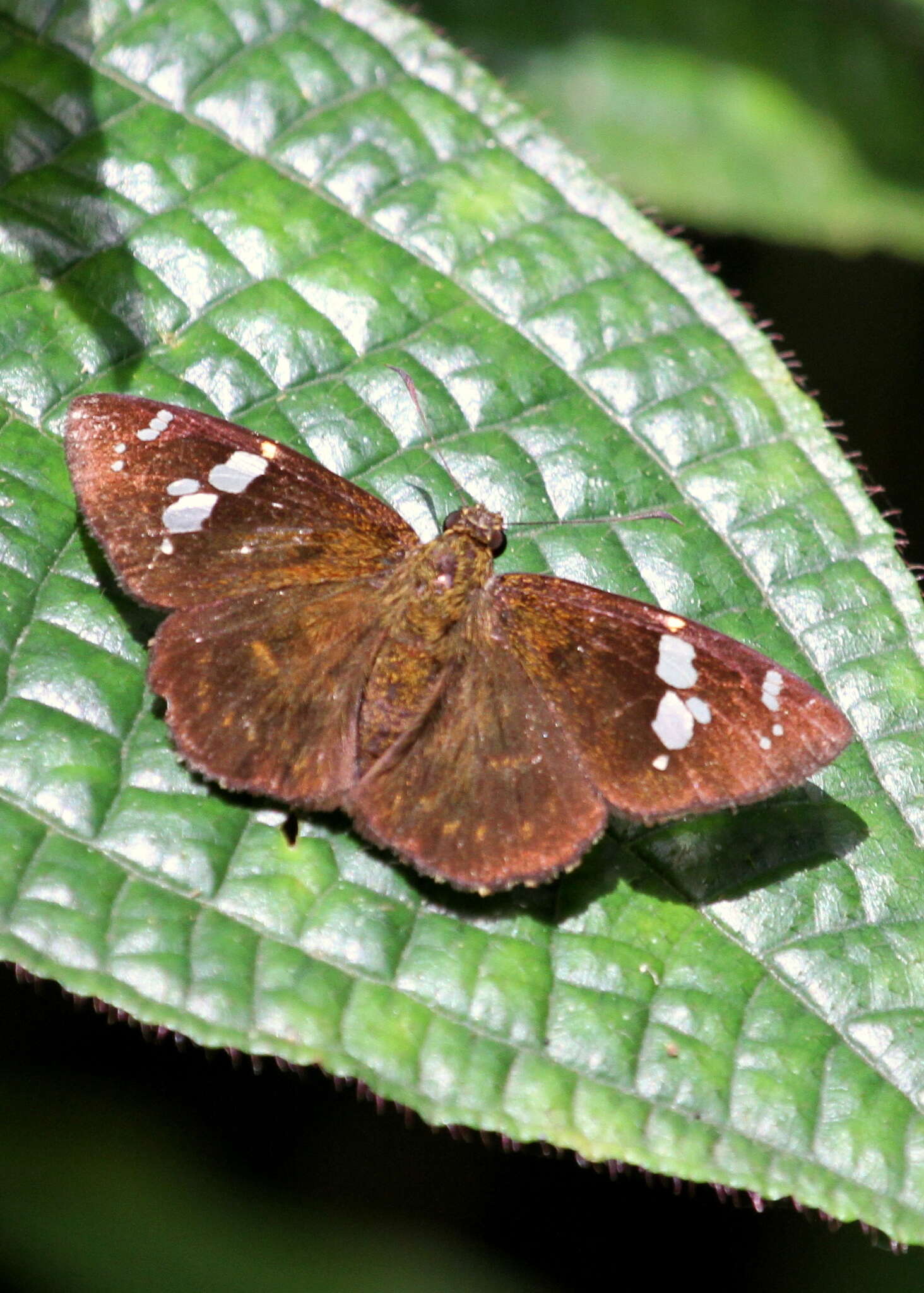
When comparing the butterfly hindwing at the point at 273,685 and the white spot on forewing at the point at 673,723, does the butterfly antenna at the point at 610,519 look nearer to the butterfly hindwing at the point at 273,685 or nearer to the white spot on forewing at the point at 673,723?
the butterfly hindwing at the point at 273,685

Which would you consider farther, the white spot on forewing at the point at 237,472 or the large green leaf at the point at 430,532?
the white spot on forewing at the point at 237,472

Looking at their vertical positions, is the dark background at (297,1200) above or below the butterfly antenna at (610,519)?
below

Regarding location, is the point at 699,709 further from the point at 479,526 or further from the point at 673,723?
the point at 479,526

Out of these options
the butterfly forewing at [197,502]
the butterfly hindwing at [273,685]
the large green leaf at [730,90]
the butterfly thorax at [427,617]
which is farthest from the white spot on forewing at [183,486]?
the large green leaf at [730,90]

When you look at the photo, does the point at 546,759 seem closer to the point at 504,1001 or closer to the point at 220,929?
the point at 504,1001

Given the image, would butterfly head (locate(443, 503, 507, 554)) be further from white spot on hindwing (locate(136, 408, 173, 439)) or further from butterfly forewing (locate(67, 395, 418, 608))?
white spot on hindwing (locate(136, 408, 173, 439))

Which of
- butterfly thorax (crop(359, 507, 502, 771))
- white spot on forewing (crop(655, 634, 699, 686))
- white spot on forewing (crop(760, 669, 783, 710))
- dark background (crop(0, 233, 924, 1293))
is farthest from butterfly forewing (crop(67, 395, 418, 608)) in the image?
dark background (crop(0, 233, 924, 1293))

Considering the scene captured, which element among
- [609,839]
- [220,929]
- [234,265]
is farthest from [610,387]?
[220,929]
